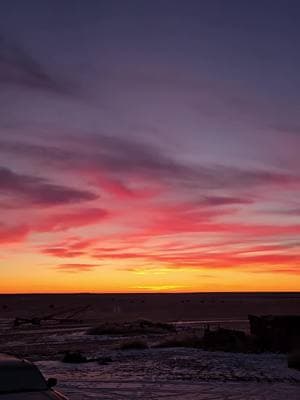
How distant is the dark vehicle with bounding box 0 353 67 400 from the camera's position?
29.4ft

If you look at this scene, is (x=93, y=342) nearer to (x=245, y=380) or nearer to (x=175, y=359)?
(x=175, y=359)

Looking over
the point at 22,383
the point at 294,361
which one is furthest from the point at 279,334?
the point at 22,383

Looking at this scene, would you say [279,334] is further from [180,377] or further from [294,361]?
[180,377]

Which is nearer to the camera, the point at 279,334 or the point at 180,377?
the point at 180,377

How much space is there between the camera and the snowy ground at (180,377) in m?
15.6

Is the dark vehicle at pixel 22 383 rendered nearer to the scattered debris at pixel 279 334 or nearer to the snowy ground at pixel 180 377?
the snowy ground at pixel 180 377

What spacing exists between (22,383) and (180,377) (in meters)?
10.4

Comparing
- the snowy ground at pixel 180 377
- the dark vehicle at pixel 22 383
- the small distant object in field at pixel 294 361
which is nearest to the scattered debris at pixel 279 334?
the snowy ground at pixel 180 377

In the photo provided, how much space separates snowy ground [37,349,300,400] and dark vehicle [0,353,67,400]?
569 centimetres

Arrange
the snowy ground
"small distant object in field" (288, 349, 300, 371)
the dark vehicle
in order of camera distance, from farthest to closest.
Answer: "small distant object in field" (288, 349, 300, 371) < the snowy ground < the dark vehicle

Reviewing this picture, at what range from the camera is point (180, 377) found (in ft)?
61.5

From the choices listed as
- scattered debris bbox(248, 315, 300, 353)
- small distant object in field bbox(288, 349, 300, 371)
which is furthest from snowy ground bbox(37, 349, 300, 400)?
scattered debris bbox(248, 315, 300, 353)

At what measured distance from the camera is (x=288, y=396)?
1530 cm

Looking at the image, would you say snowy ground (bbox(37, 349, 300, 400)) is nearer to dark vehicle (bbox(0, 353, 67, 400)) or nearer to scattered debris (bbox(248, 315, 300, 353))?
scattered debris (bbox(248, 315, 300, 353))
